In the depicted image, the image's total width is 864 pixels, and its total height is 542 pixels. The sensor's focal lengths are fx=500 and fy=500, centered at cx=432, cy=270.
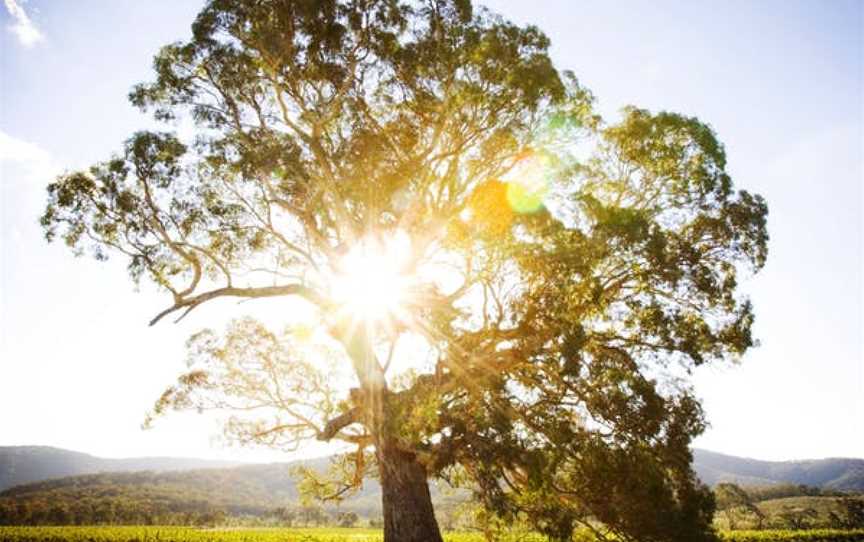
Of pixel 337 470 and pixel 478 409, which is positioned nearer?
pixel 478 409

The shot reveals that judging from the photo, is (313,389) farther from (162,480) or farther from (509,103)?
(162,480)

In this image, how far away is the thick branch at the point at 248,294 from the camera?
11.0 meters

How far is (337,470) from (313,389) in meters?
3.88

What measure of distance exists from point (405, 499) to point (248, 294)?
19.2ft

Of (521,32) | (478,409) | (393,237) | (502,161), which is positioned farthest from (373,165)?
(478,409)

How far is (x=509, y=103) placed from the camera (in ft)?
35.8

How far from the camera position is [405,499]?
10375 mm

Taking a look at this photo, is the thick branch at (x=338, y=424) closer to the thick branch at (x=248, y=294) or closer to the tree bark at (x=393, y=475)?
the tree bark at (x=393, y=475)

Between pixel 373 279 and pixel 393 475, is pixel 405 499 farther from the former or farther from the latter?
pixel 373 279

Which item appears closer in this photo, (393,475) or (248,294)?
(393,475)

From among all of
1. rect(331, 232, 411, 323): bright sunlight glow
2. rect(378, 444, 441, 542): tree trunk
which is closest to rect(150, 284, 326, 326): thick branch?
rect(331, 232, 411, 323): bright sunlight glow

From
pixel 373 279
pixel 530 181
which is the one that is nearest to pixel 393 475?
pixel 373 279

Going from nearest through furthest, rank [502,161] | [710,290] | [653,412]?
[653,412], [710,290], [502,161]

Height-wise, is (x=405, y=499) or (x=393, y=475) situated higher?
(x=393, y=475)
